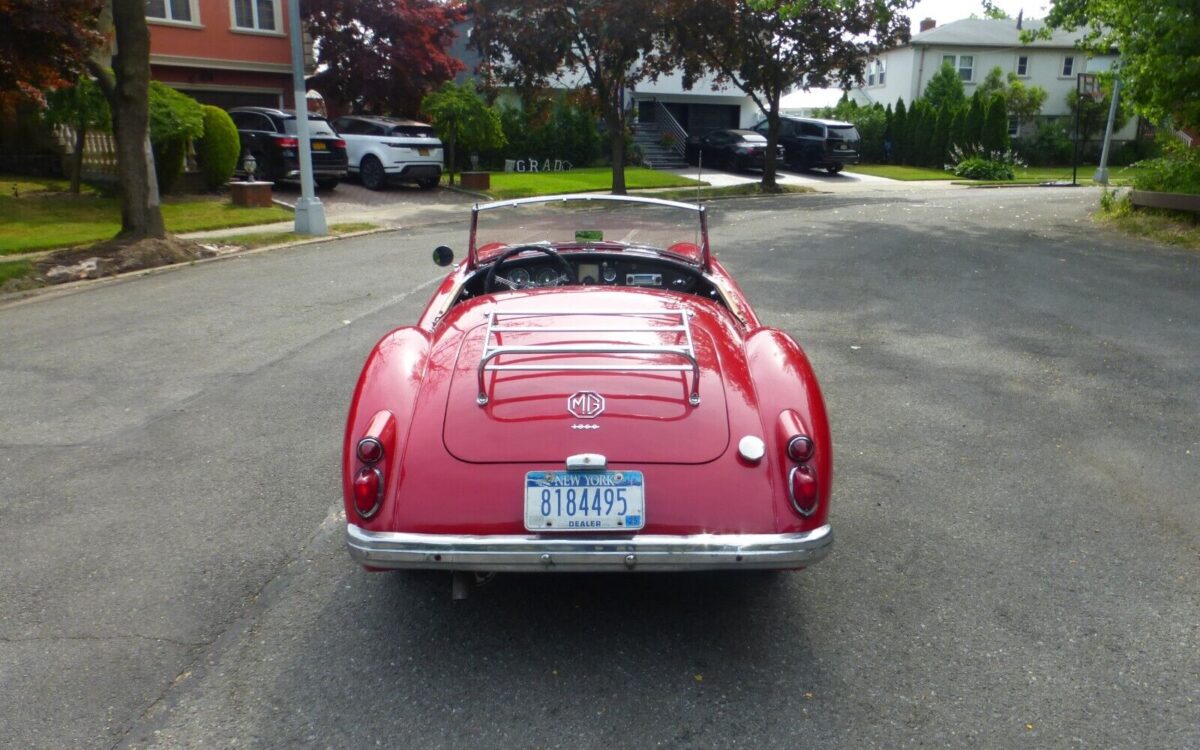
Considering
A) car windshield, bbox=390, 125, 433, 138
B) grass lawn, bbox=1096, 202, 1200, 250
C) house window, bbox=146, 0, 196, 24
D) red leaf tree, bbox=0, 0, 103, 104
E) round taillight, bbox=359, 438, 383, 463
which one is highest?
house window, bbox=146, 0, 196, 24

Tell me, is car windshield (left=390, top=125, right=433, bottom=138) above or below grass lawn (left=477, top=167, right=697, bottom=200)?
above

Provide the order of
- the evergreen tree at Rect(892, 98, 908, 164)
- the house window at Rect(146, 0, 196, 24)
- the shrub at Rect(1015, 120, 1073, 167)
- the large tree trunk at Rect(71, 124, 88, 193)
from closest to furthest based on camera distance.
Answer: the large tree trunk at Rect(71, 124, 88, 193), the house window at Rect(146, 0, 196, 24), the evergreen tree at Rect(892, 98, 908, 164), the shrub at Rect(1015, 120, 1073, 167)

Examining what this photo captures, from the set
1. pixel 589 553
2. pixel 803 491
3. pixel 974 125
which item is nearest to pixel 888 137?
pixel 974 125

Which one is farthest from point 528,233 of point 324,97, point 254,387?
point 324,97

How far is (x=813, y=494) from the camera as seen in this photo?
3225mm

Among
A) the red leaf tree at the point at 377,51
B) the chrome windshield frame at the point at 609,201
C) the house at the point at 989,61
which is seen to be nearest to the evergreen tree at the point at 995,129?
the house at the point at 989,61

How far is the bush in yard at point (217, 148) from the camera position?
1952cm

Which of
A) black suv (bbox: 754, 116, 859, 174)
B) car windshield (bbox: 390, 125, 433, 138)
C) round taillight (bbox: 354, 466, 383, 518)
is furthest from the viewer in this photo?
black suv (bbox: 754, 116, 859, 174)

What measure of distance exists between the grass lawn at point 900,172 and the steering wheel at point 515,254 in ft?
101

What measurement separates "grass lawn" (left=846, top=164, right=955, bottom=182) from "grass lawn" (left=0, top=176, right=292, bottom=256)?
23231mm

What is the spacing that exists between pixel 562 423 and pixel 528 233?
7.85 ft

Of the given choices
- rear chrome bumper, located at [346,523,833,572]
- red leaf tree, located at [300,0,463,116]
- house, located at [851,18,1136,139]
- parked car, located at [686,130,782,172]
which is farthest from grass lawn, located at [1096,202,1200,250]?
house, located at [851,18,1136,139]

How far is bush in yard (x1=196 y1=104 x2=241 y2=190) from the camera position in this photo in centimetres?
1952

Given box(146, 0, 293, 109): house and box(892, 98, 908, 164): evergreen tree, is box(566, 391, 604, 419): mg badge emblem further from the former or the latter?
box(892, 98, 908, 164): evergreen tree
